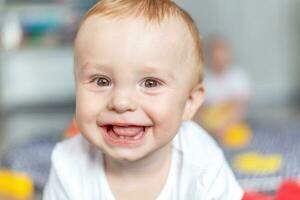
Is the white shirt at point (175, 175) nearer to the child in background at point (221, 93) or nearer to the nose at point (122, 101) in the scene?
the nose at point (122, 101)

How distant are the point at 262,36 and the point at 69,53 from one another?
0.97m

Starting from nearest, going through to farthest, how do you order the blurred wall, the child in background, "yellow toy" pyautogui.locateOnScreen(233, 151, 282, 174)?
"yellow toy" pyautogui.locateOnScreen(233, 151, 282, 174) → the child in background → the blurred wall

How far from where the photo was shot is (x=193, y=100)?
0.88 meters

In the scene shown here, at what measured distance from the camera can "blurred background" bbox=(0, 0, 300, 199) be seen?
9.90 feet

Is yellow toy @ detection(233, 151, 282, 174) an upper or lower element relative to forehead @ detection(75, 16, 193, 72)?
lower

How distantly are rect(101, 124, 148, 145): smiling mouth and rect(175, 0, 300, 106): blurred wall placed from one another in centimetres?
251

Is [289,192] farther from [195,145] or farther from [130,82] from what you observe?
[130,82]

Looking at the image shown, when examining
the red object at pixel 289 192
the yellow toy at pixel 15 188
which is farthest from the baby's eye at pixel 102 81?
the yellow toy at pixel 15 188

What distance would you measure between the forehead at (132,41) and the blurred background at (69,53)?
1.80 metres

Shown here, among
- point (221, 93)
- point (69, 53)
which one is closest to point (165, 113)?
point (221, 93)

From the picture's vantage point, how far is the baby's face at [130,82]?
0.77 m

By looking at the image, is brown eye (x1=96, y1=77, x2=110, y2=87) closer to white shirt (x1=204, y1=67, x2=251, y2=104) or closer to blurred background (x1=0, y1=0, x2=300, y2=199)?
white shirt (x1=204, y1=67, x2=251, y2=104)

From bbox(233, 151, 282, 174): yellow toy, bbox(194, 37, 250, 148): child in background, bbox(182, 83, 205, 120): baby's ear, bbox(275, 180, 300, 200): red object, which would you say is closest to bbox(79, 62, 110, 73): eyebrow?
bbox(182, 83, 205, 120): baby's ear

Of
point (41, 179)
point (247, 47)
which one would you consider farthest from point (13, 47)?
point (41, 179)
